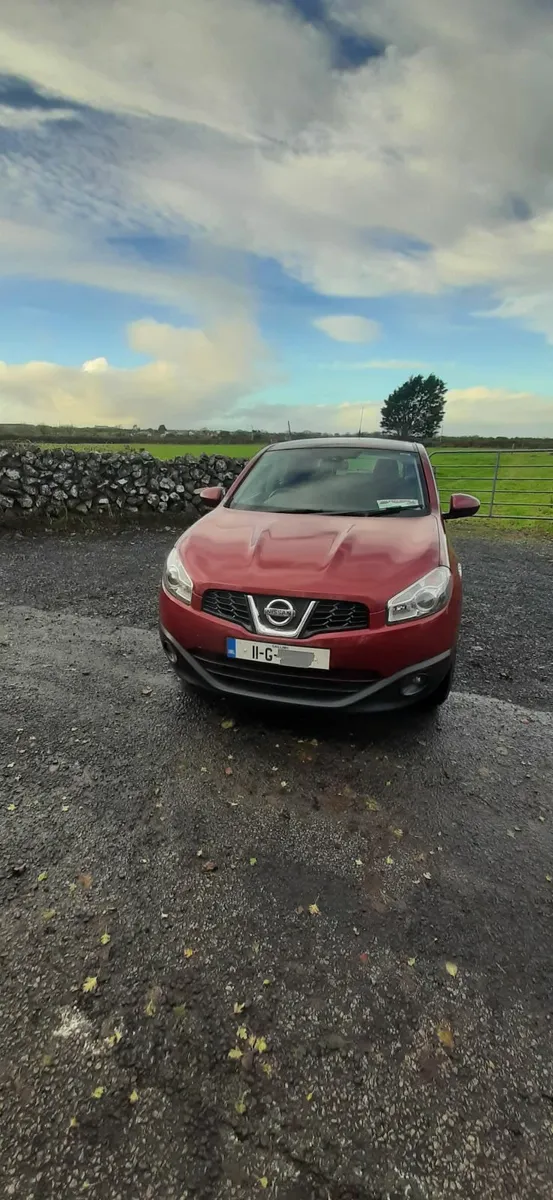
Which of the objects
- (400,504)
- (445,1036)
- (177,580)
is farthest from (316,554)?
(445,1036)

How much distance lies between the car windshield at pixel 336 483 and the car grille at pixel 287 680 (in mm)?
1247

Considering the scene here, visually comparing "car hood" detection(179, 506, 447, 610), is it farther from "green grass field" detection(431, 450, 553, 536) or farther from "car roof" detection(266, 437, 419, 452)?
"green grass field" detection(431, 450, 553, 536)

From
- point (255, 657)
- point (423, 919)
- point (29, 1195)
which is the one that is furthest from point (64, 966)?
point (255, 657)

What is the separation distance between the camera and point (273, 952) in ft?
5.71

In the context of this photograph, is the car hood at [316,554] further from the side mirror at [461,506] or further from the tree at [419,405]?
the tree at [419,405]

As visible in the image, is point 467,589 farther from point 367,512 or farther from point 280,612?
point 280,612

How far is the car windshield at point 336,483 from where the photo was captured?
3545 millimetres

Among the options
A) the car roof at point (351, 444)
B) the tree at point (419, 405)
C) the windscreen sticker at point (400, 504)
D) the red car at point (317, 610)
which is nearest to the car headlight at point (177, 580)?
the red car at point (317, 610)

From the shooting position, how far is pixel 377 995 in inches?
63.6

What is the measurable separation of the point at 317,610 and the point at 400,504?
1332 millimetres

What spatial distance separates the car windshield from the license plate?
1.21 m

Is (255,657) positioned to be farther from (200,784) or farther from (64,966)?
(64,966)

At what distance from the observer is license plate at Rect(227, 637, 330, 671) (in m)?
2.53

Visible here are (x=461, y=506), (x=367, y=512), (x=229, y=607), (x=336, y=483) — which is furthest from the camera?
(x=461, y=506)
